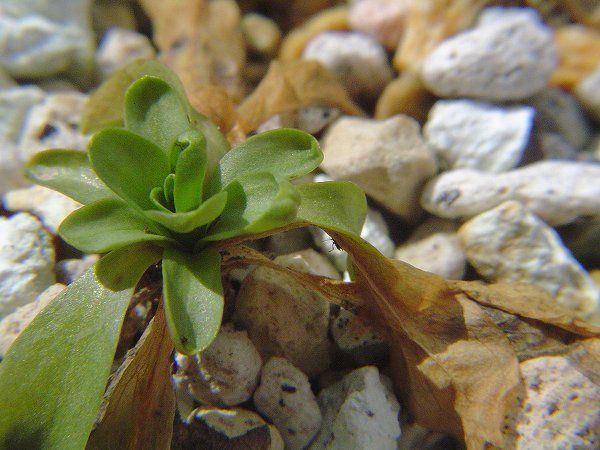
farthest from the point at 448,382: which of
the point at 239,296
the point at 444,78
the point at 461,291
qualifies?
the point at 444,78

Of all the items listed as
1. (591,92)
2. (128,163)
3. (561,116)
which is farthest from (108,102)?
(591,92)

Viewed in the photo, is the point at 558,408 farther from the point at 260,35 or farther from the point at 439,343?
the point at 260,35

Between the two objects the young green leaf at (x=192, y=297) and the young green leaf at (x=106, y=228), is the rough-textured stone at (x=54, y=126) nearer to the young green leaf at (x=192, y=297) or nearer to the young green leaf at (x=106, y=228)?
the young green leaf at (x=106, y=228)

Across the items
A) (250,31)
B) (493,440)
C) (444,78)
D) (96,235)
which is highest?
(96,235)

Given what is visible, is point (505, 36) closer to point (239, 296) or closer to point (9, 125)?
point (239, 296)

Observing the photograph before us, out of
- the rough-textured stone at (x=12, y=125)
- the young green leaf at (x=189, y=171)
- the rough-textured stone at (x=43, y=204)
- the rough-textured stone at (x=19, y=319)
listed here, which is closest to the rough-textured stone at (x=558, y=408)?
the young green leaf at (x=189, y=171)
